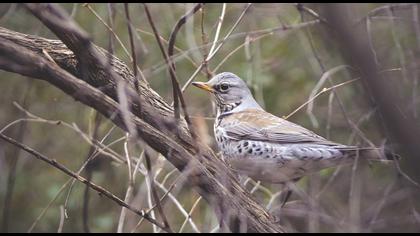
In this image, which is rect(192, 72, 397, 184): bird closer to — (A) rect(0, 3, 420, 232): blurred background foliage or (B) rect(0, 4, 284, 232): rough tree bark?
(B) rect(0, 4, 284, 232): rough tree bark

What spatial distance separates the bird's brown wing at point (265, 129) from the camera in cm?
458

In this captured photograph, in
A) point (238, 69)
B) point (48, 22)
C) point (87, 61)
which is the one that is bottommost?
point (238, 69)

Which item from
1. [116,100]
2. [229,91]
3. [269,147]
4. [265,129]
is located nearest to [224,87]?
[229,91]

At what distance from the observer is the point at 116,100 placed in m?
3.51

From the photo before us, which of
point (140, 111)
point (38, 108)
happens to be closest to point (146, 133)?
point (140, 111)

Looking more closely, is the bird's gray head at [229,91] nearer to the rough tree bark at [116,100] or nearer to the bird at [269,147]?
the bird at [269,147]

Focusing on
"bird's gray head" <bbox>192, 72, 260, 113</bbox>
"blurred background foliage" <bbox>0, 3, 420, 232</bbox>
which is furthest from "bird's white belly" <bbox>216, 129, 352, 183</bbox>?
"blurred background foliage" <bbox>0, 3, 420, 232</bbox>

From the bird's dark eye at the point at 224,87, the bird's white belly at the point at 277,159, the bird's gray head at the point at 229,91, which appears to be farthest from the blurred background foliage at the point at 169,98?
the bird's white belly at the point at 277,159

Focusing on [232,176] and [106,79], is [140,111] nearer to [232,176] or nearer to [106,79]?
[106,79]

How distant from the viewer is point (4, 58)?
3.00 m

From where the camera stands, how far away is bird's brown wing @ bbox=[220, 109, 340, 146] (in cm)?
458

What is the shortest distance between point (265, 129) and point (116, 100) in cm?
157

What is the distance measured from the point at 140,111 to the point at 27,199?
4034 millimetres

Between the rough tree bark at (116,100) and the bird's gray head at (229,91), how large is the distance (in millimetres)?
1239
